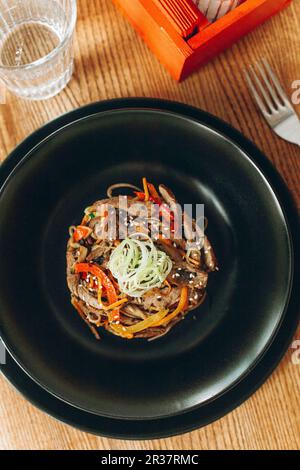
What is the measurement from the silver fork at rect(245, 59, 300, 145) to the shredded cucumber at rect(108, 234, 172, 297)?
0.39 metres

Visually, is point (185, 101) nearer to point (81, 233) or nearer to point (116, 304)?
point (81, 233)

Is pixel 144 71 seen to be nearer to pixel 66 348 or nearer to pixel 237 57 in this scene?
pixel 237 57

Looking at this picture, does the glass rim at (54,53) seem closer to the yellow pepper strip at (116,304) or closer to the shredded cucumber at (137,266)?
the shredded cucumber at (137,266)

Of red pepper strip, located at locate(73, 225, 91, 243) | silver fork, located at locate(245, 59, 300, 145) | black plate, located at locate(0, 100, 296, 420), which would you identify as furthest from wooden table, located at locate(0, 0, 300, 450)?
red pepper strip, located at locate(73, 225, 91, 243)

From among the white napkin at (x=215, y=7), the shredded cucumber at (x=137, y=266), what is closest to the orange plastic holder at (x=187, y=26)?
the white napkin at (x=215, y=7)

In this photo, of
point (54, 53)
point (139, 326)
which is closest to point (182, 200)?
point (139, 326)

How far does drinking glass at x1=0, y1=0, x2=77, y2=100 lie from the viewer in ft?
3.54

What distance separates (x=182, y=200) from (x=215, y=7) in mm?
433

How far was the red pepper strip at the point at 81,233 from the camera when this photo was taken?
1066 mm

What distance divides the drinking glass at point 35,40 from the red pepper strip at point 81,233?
12.8 inches

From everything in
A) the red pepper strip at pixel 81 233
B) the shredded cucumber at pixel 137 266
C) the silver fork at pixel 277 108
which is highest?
the silver fork at pixel 277 108

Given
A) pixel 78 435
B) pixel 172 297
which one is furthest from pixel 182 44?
pixel 78 435

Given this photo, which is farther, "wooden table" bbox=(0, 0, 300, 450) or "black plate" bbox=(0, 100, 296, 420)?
"wooden table" bbox=(0, 0, 300, 450)

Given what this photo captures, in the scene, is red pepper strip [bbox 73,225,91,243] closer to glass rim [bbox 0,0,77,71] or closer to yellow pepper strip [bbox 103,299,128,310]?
yellow pepper strip [bbox 103,299,128,310]
